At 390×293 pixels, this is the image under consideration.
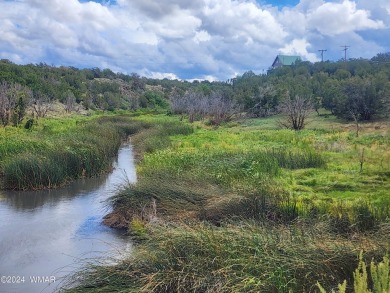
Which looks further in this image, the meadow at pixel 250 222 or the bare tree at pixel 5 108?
the bare tree at pixel 5 108

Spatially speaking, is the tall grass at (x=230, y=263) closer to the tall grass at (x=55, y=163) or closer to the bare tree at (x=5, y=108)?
the tall grass at (x=55, y=163)

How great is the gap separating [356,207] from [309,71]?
92.7m

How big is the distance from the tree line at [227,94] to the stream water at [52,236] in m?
25.5

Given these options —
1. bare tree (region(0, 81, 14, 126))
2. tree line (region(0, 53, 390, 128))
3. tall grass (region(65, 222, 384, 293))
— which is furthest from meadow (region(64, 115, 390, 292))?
bare tree (region(0, 81, 14, 126))

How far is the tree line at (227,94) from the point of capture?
4531 centimetres

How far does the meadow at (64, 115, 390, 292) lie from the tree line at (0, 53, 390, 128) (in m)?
22.5

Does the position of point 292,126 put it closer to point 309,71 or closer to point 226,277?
point 226,277

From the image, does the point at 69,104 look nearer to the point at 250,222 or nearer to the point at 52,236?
the point at 52,236

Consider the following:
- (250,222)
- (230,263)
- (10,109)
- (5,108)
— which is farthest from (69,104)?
(230,263)

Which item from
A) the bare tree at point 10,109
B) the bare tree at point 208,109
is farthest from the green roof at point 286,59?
the bare tree at point 10,109

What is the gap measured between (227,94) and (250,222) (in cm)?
7243

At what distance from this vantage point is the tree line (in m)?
45.3

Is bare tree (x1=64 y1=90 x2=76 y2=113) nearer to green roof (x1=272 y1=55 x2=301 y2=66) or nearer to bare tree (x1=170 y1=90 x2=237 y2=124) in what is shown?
bare tree (x1=170 y1=90 x2=237 y2=124)

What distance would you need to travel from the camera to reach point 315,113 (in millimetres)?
56156
